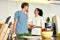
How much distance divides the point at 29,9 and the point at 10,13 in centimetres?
18

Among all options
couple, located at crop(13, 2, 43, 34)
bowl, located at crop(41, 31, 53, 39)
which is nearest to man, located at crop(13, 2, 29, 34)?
couple, located at crop(13, 2, 43, 34)

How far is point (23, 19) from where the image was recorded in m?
1.27

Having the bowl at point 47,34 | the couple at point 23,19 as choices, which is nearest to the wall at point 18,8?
the couple at point 23,19

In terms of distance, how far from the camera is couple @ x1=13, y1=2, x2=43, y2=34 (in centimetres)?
124

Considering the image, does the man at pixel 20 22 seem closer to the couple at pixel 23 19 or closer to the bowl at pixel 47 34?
the couple at pixel 23 19

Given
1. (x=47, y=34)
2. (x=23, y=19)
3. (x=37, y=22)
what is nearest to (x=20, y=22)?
(x=23, y=19)

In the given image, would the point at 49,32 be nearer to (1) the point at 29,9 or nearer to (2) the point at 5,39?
(1) the point at 29,9

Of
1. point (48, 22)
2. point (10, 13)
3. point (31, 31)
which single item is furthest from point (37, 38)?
point (10, 13)

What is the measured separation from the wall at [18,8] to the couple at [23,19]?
1.4 inches

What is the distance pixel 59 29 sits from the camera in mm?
1313

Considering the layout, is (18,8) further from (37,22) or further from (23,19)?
(37,22)

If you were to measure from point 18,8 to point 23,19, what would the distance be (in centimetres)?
11

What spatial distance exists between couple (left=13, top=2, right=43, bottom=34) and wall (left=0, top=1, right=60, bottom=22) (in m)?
0.04

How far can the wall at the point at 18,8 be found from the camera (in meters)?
1.23
